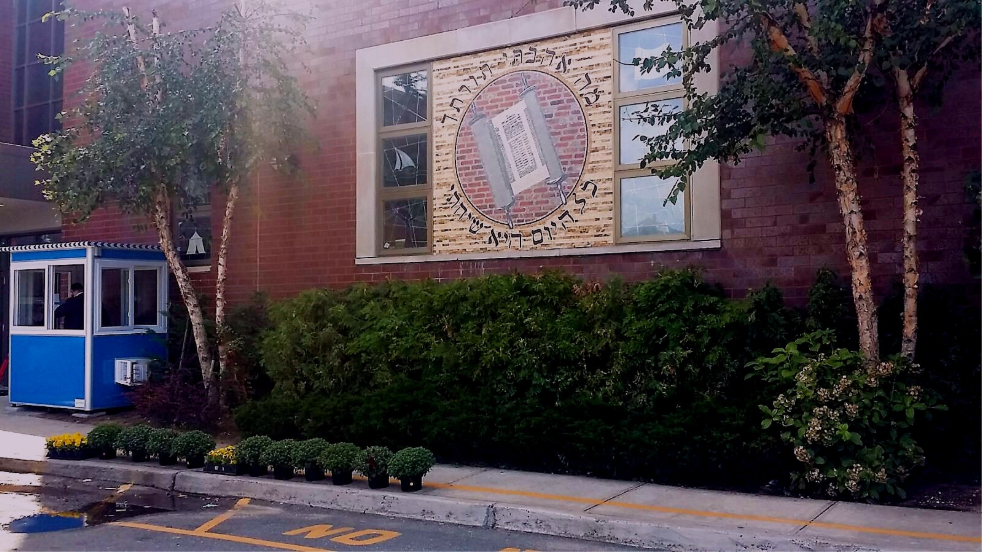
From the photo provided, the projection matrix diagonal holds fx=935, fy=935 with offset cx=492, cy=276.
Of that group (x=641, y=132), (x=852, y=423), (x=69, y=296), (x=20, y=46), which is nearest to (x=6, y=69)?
(x=20, y=46)

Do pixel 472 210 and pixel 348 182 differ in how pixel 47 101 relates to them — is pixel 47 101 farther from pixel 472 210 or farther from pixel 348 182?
pixel 472 210

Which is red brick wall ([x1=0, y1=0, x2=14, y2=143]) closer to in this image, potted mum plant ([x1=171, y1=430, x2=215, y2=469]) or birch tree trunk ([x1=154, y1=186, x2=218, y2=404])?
birch tree trunk ([x1=154, y1=186, x2=218, y2=404])

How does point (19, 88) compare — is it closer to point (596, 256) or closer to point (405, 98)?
point (405, 98)

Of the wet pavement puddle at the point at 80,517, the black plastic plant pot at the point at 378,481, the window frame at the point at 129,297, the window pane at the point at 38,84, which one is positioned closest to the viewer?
the wet pavement puddle at the point at 80,517

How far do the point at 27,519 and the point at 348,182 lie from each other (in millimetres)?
6253

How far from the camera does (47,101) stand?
18375mm

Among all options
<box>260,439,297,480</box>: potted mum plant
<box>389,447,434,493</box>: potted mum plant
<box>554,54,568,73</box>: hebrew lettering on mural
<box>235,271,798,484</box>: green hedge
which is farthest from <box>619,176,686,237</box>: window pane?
<box>260,439,297,480</box>: potted mum plant

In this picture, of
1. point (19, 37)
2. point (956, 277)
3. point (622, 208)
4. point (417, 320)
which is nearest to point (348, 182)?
point (417, 320)

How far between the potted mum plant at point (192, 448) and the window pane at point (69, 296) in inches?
174

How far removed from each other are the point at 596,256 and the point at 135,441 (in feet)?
17.8

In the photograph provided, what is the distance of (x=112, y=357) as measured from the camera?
13.2m

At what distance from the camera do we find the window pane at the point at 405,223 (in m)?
12.3

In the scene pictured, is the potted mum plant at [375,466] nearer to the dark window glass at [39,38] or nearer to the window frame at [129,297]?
the window frame at [129,297]

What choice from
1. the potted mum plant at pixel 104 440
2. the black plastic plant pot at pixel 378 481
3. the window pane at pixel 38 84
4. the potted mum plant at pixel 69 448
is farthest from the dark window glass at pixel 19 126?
the black plastic plant pot at pixel 378 481
